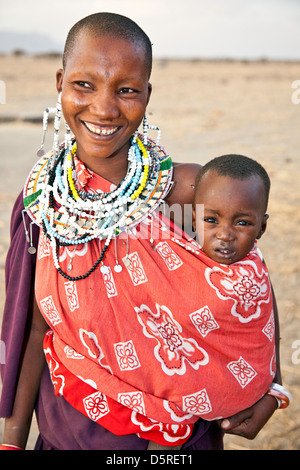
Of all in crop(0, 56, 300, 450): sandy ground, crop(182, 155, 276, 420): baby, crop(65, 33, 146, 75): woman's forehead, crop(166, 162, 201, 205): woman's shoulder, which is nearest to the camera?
crop(65, 33, 146, 75): woman's forehead

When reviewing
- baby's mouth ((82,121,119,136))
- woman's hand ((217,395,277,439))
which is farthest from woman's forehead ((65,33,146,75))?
woman's hand ((217,395,277,439))

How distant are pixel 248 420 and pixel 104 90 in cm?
117

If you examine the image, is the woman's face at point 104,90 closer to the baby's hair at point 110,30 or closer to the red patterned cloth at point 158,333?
the baby's hair at point 110,30

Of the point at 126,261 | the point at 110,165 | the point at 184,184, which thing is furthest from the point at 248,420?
the point at 110,165

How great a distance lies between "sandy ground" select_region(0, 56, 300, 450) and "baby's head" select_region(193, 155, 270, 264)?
0.39 meters

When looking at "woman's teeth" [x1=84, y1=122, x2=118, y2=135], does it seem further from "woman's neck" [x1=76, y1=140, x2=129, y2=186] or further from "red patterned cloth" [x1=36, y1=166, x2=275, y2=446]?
"red patterned cloth" [x1=36, y1=166, x2=275, y2=446]

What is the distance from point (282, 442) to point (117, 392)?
1.62 m

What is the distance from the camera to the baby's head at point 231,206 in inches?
66.2

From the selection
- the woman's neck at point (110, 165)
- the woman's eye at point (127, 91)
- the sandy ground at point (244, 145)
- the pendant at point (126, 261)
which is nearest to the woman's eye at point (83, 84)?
the woman's eye at point (127, 91)

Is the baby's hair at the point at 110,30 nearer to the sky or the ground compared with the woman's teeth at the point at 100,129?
nearer to the sky

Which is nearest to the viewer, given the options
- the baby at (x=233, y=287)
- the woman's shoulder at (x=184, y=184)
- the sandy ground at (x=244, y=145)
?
the baby at (x=233, y=287)

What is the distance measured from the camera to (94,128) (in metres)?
1.53

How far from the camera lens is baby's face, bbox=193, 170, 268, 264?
5.51 feet
